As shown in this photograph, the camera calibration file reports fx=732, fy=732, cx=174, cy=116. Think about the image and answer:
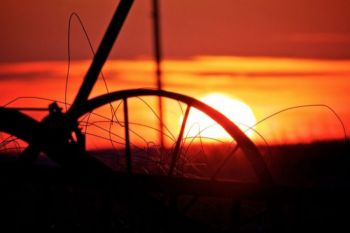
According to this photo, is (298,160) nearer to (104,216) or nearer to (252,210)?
(252,210)

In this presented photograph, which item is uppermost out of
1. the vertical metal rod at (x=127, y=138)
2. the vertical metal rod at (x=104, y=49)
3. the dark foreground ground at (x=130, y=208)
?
the vertical metal rod at (x=104, y=49)

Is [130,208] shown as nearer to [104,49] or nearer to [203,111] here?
[203,111]

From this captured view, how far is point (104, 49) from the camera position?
675 cm

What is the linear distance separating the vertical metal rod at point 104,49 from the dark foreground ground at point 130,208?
0.92m

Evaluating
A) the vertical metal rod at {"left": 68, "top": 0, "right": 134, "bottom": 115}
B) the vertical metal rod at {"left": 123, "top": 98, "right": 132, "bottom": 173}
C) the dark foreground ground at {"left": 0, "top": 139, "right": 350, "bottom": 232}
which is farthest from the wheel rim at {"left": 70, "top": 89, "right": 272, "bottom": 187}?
the vertical metal rod at {"left": 68, "top": 0, "right": 134, "bottom": 115}

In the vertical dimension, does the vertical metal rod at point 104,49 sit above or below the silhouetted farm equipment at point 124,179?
above

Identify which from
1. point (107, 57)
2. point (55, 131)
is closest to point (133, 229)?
point (55, 131)

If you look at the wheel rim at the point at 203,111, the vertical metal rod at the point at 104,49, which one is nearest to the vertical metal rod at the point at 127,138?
the wheel rim at the point at 203,111

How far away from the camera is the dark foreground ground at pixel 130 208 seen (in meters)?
5.03

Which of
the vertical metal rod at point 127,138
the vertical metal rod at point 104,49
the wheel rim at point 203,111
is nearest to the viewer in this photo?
the wheel rim at point 203,111

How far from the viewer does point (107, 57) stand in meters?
6.80

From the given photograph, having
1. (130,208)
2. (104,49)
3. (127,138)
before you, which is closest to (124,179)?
(130,208)

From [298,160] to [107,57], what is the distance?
746 cm

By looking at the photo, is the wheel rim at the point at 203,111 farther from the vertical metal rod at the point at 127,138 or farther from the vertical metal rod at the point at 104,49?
the vertical metal rod at the point at 104,49
